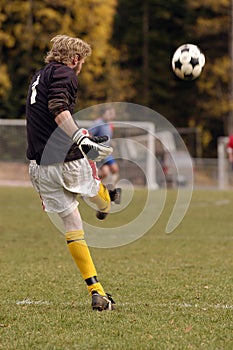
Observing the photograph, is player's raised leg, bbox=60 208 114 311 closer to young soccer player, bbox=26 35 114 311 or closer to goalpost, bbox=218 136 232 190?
young soccer player, bbox=26 35 114 311

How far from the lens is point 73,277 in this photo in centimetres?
743

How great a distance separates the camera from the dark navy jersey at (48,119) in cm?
569

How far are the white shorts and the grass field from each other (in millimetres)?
745

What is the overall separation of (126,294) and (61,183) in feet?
3.78

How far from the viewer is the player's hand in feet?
18.5

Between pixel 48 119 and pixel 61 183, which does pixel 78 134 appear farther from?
pixel 61 183

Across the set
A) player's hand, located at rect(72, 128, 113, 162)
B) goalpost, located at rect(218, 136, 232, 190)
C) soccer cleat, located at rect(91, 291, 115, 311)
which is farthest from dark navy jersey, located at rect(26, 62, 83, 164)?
goalpost, located at rect(218, 136, 232, 190)

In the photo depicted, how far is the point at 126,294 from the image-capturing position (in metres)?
6.38

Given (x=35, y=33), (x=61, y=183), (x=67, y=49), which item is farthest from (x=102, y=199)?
(x=35, y=33)

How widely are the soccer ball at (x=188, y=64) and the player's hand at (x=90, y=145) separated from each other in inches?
128

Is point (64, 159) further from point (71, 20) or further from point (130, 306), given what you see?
point (71, 20)

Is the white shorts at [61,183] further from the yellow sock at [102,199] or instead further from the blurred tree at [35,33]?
the blurred tree at [35,33]

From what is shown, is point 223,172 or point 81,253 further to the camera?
point 223,172

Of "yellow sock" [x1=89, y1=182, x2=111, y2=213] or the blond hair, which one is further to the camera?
"yellow sock" [x1=89, y1=182, x2=111, y2=213]
